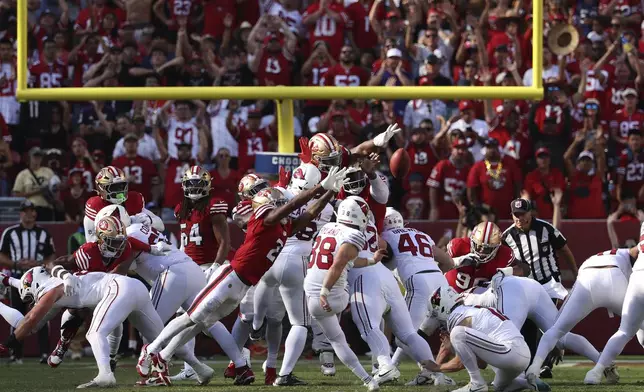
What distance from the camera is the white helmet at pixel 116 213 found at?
991 cm

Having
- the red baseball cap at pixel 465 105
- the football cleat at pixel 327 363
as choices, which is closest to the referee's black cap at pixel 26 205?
the football cleat at pixel 327 363

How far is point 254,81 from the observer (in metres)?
15.4

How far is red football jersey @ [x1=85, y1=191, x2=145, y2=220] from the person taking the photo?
35.0 feet

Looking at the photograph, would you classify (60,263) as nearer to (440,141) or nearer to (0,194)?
(0,194)

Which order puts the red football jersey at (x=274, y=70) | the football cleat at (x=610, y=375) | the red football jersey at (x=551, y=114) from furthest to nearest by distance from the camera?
the red football jersey at (x=274, y=70) < the red football jersey at (x=551, y=114) < the football cleat at (x=610, y=375)

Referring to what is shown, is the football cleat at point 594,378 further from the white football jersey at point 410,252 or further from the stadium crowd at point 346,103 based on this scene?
the stadium crowd at point 346,103

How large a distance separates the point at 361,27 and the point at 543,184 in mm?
3315

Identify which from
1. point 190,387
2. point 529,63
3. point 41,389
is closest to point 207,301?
point 190,387

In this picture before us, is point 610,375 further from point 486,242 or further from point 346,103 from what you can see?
point 346,103

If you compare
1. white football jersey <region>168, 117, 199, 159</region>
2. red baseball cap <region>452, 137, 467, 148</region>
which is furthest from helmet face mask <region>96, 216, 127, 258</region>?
red baseball cap <region>452, 137, 467, 148</region>

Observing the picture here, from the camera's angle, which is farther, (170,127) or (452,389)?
(170,127)

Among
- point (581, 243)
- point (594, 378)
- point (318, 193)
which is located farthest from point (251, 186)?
point (581, 243)

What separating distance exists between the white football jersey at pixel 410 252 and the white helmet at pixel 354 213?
3.32 feet

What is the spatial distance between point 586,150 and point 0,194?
6344 millimetres
